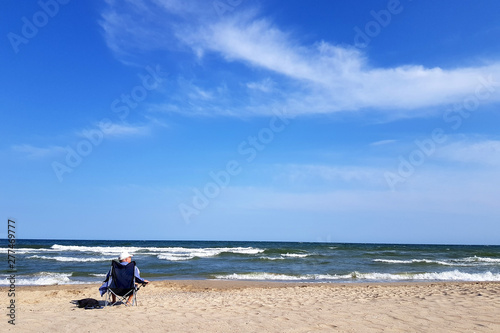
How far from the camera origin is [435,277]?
1631 centimetres

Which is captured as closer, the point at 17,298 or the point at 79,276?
the point at 17,298

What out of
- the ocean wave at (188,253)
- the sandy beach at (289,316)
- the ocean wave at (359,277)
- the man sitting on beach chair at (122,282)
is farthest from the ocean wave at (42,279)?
the ocean wave at (188,253)

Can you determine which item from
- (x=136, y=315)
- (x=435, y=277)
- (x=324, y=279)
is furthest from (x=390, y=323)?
(x=435, y=277)

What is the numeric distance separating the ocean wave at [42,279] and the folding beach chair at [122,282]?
22.1 ft

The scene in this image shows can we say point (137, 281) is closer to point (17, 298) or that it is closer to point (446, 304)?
point (17, 298)

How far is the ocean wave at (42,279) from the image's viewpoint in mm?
13297

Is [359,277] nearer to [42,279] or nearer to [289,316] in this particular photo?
[289,316]

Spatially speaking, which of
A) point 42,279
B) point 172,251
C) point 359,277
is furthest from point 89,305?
point 172,251

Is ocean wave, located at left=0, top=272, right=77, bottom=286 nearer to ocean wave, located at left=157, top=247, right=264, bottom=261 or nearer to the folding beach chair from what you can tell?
the folding beach chair

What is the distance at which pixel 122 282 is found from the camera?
25.4 feet

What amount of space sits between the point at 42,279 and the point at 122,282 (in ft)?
26.5

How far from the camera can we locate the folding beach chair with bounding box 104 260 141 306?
7693 mm

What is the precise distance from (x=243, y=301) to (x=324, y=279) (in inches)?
310

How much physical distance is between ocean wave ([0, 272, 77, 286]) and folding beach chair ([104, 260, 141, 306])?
6.72 m
